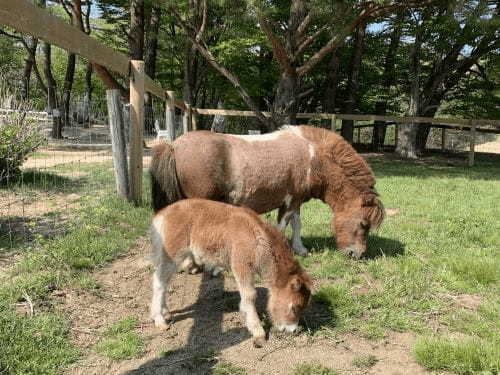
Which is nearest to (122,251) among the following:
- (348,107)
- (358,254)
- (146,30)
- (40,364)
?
(40,364)

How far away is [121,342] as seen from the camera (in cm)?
316

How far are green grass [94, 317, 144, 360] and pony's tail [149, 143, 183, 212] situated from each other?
150 centimetres

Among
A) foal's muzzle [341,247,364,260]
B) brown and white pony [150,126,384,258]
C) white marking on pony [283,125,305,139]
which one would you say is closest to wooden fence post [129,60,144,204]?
brown and white pony [150,126,384,258]

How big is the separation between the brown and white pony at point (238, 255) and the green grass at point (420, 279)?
377 millimetres

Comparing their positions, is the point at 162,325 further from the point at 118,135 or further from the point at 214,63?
the point at 214,63

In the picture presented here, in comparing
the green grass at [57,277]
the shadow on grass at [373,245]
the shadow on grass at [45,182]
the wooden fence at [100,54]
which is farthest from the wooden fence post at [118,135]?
the shadow on grass at [373,245]

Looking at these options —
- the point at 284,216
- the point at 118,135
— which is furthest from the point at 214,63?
the point at 284,216

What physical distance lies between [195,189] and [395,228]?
3530 millimetres

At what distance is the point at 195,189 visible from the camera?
4.71 metres

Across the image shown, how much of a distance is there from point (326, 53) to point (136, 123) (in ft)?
24.6

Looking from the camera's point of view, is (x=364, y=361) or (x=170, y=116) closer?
(x=364, y=361)

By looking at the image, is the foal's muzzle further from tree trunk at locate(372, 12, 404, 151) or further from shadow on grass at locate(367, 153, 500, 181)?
tree trunk at locate(372, 12, 404, 151)

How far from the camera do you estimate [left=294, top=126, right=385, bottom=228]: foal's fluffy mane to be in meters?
5.50

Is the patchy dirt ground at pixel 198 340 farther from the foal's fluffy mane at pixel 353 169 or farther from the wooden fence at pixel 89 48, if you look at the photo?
the wooden fence at pixel 89 48
